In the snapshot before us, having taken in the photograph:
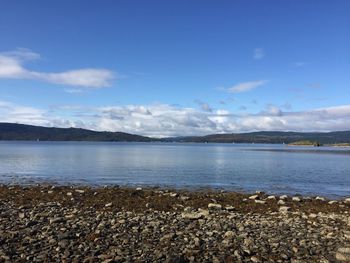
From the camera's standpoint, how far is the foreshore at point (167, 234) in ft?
46.7

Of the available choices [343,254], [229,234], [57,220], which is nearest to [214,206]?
[229,234]

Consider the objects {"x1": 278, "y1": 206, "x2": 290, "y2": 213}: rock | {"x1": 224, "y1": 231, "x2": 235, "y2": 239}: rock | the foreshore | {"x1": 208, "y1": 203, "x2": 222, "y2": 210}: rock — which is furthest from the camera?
{"x1": 208, "y1": 203, "x2": 222, "y2": 210}: rock

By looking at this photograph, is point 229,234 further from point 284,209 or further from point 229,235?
point 284,209

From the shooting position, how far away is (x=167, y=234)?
55.1ft

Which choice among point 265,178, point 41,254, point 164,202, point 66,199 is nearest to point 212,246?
point 41,254

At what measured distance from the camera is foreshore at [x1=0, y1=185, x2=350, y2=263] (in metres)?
14.2

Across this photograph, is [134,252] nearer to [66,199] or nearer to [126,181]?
[66,199]

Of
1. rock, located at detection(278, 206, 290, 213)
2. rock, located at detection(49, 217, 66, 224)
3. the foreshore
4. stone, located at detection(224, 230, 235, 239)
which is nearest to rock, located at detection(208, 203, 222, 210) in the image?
the foreshore

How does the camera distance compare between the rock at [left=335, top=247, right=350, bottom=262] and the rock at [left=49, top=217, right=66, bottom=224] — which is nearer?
the rock at [left=335, top=247, right=350, bottom=262]

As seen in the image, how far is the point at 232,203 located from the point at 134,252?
14.4 metres

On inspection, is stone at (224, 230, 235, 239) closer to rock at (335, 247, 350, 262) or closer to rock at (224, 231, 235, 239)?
rock at (224, 231, 235, 239)

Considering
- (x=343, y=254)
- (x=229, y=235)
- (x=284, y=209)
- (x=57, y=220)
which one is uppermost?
(x=57, y=220)

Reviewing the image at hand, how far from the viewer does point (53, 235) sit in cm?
1625

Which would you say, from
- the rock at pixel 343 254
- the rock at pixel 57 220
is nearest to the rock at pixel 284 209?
the rock at pixel 343 254
